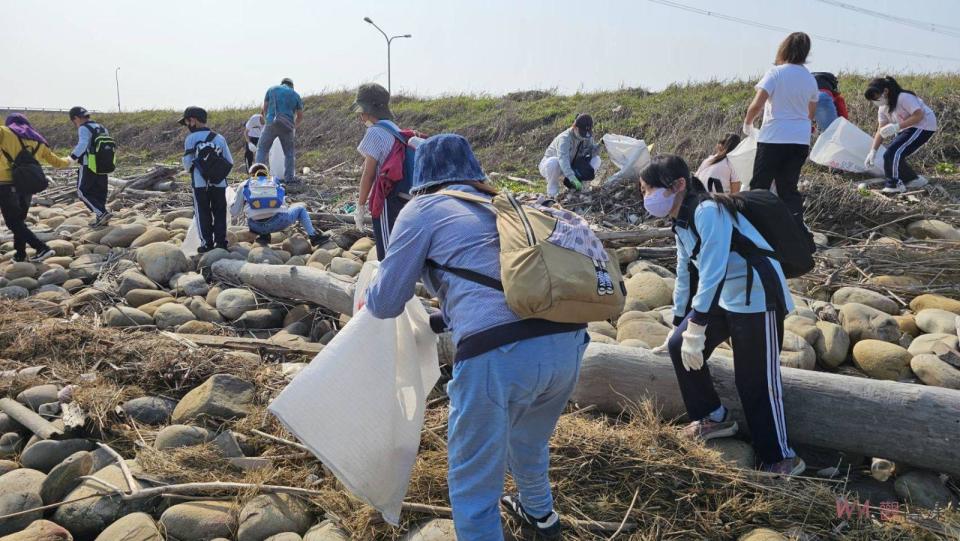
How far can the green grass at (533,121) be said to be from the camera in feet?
38.7

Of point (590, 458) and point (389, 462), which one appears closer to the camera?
point (389, 462)

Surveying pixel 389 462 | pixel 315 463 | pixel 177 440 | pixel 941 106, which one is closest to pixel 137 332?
pixel 177 440

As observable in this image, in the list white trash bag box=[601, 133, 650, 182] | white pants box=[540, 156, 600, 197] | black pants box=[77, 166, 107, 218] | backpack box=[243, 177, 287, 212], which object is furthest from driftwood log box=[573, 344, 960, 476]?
black pants box=[77, 166, 107, 218]

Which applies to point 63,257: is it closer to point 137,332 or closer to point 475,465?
point 137,332

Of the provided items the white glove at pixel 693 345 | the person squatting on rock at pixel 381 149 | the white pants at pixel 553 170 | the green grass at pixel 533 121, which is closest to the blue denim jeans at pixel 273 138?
the green grass at pixel 533 121

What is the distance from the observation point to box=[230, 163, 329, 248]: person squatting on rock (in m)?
8.12

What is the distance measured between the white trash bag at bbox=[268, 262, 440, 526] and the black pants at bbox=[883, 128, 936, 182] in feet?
24.0

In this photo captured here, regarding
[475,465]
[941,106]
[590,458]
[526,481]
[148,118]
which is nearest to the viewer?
[475,465]

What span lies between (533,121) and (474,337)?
16060 millimetres

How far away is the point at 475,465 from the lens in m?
2.54

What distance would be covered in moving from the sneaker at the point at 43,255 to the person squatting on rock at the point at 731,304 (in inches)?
305

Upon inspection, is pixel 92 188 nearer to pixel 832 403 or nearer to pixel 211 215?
pixel 211 215

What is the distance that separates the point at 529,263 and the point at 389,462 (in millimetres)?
1201

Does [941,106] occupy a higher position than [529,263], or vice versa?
[941,106]
